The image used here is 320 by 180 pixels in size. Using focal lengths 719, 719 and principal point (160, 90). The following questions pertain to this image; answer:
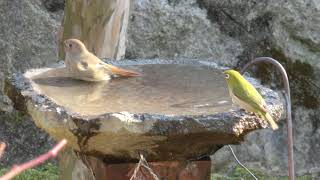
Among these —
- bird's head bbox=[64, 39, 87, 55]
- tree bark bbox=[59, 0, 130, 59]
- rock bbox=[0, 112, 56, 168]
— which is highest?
bird's head bbox=[64, 39, 87, 55]

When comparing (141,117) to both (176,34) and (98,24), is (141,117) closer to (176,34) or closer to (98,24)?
(98,24)

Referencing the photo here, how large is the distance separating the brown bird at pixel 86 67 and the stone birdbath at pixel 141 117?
5 centimetres

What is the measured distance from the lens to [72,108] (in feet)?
8.48

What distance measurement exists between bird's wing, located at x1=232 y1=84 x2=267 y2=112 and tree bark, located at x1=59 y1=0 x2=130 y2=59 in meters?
1.71

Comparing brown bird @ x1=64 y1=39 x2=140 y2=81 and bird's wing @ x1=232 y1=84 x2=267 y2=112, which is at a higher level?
bird's wing @ x1=232 y1=84 x2=267 y2=112

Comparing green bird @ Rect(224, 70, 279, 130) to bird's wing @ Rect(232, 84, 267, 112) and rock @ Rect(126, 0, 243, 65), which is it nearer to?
bird's wing @ Rect(232, 84, 267, 112)

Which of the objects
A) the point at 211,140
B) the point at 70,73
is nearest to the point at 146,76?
the point at 70,73

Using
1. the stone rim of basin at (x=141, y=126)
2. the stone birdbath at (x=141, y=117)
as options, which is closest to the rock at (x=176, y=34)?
the stone birdbath at (x=141, y=117)

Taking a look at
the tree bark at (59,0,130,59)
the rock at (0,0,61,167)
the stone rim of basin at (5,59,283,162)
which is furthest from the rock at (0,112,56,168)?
the stone rim of basin at (5,59,283,162)

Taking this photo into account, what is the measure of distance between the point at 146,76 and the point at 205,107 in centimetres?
78

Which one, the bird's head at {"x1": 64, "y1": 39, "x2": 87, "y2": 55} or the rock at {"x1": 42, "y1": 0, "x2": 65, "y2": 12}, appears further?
the rock at {"x1": 42, "y1": 0, "x2": 65, "y2": 12}

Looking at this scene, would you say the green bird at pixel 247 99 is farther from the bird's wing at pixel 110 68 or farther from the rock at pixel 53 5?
the rock at pixel 53 5

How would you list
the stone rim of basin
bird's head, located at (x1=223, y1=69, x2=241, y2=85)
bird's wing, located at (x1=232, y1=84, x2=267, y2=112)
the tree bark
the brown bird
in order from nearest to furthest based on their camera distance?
the stone rim of basin < bird's wing, located at (x1=232, y1=84, x2=267, y2=112) < bird's head, located at (x1=223, y1=69, x2=241, y2=85) < the brown bird < the tree bark

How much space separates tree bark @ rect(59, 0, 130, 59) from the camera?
167 inches
